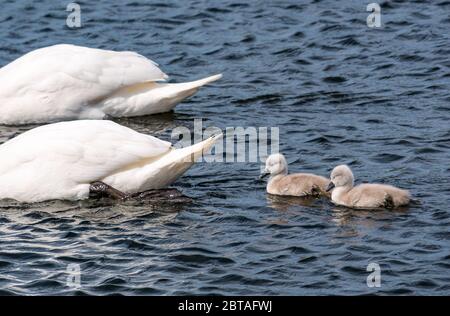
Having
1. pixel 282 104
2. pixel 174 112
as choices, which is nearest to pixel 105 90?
pixel 174 112

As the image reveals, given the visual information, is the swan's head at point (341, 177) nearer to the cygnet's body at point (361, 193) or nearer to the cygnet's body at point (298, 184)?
the cygnet's body at point (361, 193)

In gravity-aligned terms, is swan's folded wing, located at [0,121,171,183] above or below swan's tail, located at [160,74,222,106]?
below

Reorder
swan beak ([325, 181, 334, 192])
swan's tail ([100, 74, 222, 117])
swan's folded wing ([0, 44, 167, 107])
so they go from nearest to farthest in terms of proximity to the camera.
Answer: swan beak ([325, 181, 334, 192]), swan's folded wing ([0, 44, 167, 107]), swan's tail ([100, 74, 222, 117])

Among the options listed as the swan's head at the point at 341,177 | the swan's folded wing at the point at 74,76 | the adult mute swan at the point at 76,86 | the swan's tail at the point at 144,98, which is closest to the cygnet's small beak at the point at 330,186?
the swan's head at the point at 341,177

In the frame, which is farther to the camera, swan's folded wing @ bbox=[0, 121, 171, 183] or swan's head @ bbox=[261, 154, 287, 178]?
swan's head @ bbox=[261, 154, 287, 178]

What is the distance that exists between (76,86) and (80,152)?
10.3 ft

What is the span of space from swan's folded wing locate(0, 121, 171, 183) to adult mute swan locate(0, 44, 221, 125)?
2859 millimetres

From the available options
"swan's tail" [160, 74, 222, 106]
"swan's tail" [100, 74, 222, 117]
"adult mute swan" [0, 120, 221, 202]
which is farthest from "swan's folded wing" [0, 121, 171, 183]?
"swan's tail" [100, 74, 222, 117]

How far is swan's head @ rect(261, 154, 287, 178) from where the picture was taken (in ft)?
40.7

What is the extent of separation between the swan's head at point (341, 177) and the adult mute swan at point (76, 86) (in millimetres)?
3395

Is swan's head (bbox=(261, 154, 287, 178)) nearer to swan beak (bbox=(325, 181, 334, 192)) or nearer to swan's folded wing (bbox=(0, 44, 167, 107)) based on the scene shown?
swan beak (bbox=(325, 181, 334, 192))

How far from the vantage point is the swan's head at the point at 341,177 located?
11.8 metres

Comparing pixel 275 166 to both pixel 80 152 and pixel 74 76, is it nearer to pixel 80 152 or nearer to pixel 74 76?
pixel 80 152

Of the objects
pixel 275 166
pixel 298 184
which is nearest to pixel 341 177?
pixel 298 184
